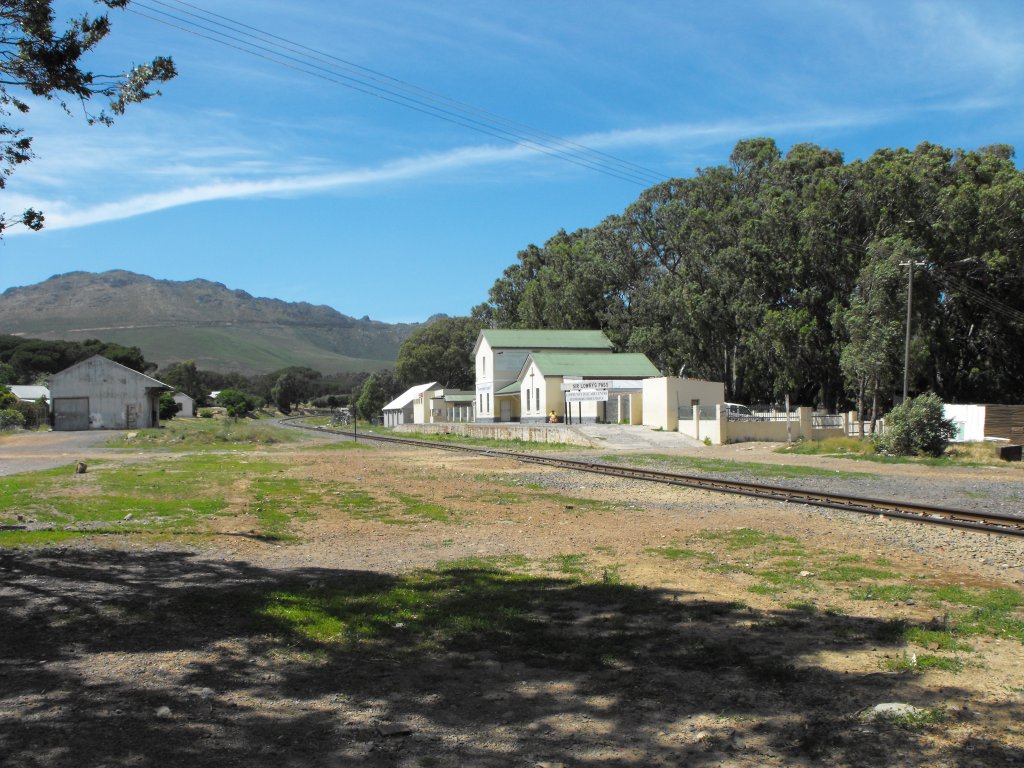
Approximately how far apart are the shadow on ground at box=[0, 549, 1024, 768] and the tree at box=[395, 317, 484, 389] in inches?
3971

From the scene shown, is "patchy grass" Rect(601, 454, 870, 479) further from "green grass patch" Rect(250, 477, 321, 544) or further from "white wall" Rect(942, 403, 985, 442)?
"white wall" Rect(942, 403, 985, 442)

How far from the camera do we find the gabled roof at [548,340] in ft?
231

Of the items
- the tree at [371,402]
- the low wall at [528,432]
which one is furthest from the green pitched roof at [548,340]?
the tree at [371,402]

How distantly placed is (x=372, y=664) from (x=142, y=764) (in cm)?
195

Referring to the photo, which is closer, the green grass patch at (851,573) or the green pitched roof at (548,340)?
the green grass patch at (851,573)

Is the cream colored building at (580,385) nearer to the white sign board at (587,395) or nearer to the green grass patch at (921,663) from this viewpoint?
the white sign board at (587,395)

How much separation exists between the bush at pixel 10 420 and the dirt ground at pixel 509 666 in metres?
53.2

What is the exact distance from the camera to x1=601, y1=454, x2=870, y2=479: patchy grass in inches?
946

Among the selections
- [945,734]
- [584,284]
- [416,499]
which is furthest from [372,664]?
[584,284]

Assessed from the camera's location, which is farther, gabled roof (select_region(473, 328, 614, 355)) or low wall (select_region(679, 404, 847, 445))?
gabled roof (select_region(473, 328, 614, 355))

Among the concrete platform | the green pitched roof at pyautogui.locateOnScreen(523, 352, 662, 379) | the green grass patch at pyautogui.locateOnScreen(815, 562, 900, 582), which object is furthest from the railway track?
the green pitched roof at pyautogui.locateOnScreen(523, 352, 662, 379)

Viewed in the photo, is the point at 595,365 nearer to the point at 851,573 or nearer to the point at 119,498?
the point at 119,498

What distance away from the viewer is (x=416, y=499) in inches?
698

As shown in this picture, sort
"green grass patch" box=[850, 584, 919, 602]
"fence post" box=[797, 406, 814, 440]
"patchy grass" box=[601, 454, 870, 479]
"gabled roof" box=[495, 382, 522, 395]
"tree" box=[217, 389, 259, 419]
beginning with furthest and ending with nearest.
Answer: "tree" box=[217, 389, 259, 419], "gabled roof" box=[495, 382, 522, 395], "fence post" box=[797, 406, 814, 440], "patchy grass" box=[601, 454, 870, 479], "green grass patch" box=[850, 584, 919, 602]
